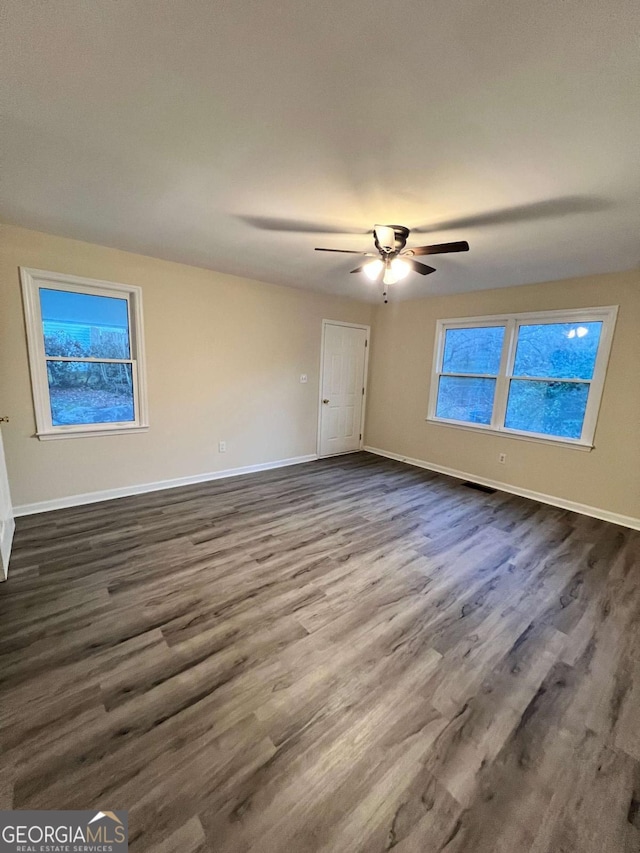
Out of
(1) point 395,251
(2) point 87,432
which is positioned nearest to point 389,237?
(1) point 395,251

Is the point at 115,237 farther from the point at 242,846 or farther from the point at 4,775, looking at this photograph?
the point at 242,846

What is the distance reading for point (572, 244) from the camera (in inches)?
105

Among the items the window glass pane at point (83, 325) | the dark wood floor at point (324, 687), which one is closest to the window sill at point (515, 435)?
the dark wood floor at point (324, 687)

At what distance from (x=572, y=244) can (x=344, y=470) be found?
3.39 meters

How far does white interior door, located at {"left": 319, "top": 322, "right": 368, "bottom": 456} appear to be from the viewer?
5157 mm

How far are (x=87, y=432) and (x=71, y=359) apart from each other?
2.33ft

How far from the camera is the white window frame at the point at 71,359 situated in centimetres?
291

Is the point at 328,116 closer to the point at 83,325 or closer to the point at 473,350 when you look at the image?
the point at 83,325

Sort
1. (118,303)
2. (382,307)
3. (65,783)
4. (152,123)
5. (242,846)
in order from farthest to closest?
(382,307), (118,303), (152,123), (65,783), (242,846)

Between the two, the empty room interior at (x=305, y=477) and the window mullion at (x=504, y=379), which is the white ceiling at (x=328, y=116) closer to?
the empty room interior at (x=305, y=477)

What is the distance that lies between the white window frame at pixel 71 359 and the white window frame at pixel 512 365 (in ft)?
12.4

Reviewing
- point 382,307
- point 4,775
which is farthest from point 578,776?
point 382,307

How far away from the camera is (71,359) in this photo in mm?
3146

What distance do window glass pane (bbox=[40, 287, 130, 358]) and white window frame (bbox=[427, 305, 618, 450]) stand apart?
3.94m
